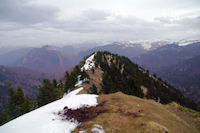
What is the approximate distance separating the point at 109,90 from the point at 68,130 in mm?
36844

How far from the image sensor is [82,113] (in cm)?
2061

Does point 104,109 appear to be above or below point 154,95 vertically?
above

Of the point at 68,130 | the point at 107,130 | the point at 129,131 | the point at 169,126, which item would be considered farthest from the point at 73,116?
the point at 169,126

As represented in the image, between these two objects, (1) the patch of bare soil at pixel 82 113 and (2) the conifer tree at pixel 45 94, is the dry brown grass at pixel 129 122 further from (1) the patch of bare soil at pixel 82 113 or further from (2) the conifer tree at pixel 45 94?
(2) the conifer tree at pixel 45 94

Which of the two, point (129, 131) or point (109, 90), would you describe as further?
point (109, 90)

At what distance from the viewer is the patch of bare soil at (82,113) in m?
19.1

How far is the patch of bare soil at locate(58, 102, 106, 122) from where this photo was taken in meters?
19.1

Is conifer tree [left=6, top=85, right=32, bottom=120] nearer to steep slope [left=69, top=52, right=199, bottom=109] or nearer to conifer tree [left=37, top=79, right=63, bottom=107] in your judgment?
conifer tree [left=37, top=79, right=63, bottom=107]

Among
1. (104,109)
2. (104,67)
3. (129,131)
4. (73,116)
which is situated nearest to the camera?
(129,131)

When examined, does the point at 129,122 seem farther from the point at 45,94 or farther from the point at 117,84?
the point at 117,84

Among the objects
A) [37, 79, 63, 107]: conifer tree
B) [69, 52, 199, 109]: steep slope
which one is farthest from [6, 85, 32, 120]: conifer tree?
[69, 52, 199, 109]: steep slope

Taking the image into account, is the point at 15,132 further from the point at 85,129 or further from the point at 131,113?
A: the point at 131,113

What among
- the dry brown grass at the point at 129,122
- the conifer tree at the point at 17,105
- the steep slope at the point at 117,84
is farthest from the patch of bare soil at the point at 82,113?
the conifer tree at the point at 17,105

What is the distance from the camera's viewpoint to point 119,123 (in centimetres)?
1678
